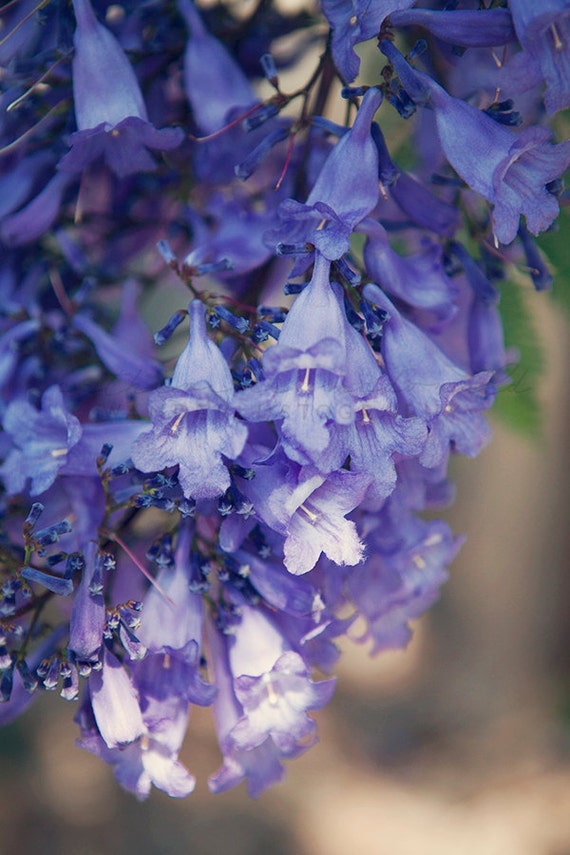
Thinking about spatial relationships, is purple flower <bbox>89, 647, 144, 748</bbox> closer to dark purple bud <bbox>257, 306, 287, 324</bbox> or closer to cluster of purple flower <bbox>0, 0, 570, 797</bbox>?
cluster of purple flower <bbox>0, 0, 570, 797</bbox>

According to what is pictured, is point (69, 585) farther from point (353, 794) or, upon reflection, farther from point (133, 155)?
point (353, 794)

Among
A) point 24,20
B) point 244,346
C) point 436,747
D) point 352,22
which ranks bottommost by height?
point 436,747

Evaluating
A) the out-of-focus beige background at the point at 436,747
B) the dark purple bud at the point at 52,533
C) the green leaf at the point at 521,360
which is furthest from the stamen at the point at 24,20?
the out-of-focus beige background at the point at 436,747

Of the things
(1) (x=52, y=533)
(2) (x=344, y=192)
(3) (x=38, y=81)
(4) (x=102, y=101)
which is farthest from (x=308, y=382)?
(3) (x=38, y=81)

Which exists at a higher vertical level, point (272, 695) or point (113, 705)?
point (113, 705)

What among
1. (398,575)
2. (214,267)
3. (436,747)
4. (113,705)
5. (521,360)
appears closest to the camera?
(113,705)

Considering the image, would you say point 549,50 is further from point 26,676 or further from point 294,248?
point 26,676
